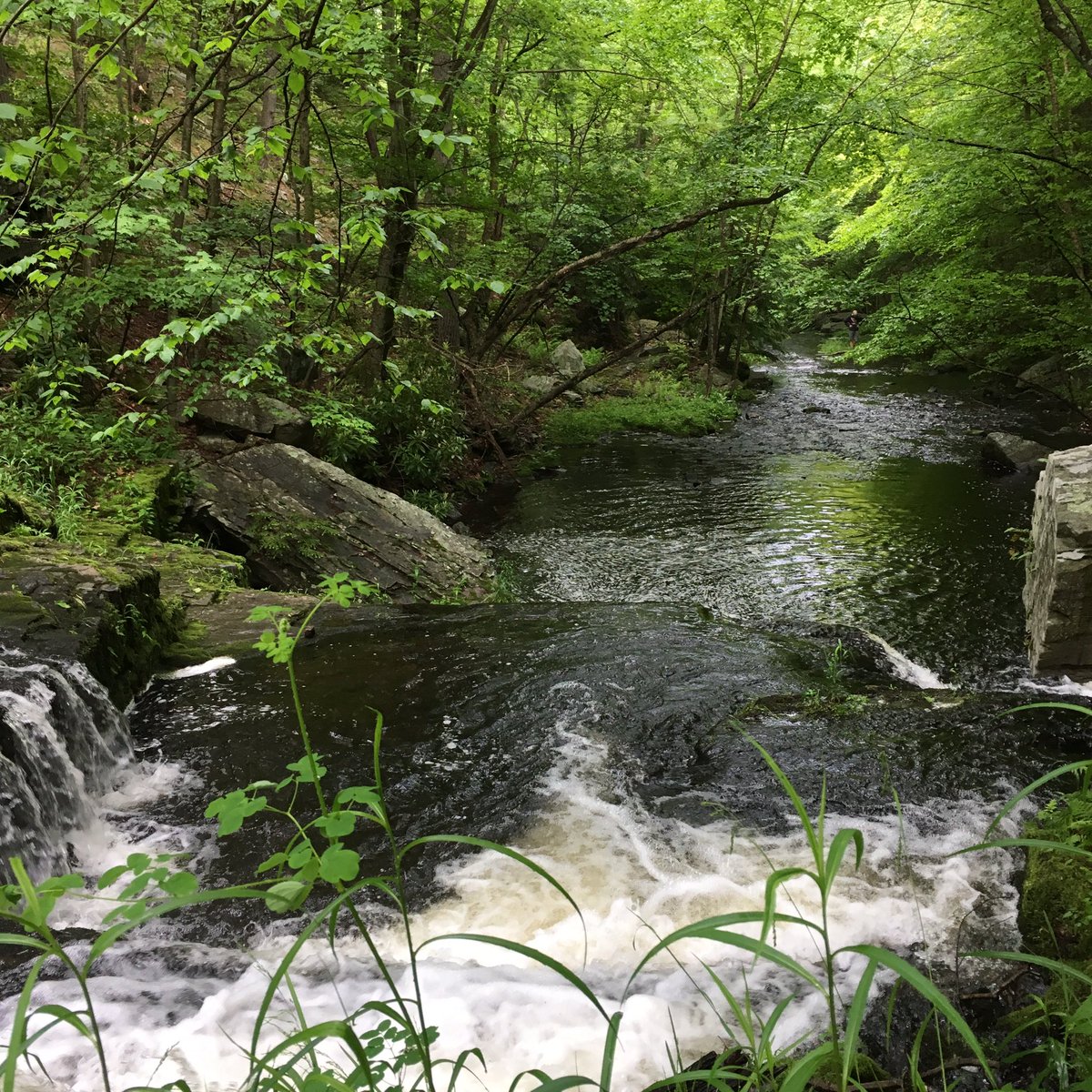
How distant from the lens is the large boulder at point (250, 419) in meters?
9.12

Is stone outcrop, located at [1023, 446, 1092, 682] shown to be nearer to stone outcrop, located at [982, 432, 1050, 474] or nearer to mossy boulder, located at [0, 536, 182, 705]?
mossy boulder, located at [0, 536, 182, 705]

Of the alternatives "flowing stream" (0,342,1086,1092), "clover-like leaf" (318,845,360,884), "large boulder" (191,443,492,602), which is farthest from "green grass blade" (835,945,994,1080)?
"large boulder" (191,443,492,602)

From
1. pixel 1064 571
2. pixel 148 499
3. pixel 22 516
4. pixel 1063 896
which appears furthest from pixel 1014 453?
pixel 22 516

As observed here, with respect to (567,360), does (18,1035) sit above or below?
below

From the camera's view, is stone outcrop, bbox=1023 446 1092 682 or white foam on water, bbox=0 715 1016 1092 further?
stone outcrop, bbox=1023 446 1092 682

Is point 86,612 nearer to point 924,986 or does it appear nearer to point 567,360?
point 924,986

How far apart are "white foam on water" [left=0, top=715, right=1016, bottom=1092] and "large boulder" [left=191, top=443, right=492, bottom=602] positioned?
437 cm

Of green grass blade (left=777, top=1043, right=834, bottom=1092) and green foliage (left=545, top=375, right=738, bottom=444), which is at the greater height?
green foliage (left=545, top=375, right=738, bottom=444)

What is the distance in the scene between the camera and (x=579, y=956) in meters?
2.95

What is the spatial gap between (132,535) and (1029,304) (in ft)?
40.0

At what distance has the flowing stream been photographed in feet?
8.73

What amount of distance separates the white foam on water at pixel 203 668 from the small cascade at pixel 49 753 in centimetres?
90

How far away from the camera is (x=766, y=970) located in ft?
9.42

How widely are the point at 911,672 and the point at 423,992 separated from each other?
4.89 m
